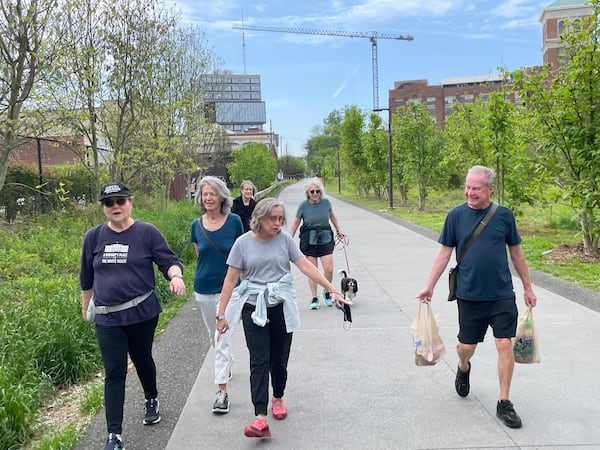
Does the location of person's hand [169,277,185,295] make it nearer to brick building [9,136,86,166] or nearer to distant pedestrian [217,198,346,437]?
distant pedestrian [217,198,346,437]

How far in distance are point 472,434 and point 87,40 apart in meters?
9.36

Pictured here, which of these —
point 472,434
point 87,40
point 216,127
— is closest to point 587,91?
point 472,434

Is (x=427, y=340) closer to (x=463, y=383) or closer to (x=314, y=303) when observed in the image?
(x=463, y=383)

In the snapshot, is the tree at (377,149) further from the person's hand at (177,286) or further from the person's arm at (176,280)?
the person's hand at (177,286)

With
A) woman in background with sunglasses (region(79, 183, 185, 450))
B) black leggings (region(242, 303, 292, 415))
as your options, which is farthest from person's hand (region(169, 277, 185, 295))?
black leggings (region(242, 303, 292, 415))

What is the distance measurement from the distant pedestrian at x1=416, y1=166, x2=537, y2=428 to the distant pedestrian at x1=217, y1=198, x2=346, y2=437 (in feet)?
3.03

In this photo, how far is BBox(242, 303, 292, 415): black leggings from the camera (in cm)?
361

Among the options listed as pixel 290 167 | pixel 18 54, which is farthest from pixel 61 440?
pixel 290 167

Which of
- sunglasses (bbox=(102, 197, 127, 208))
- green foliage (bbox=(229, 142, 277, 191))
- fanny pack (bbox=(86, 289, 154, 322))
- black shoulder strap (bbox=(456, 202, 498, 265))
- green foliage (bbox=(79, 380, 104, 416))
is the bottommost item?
green foliage (bbox=(79, 380, 104, 416))

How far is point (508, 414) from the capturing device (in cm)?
369

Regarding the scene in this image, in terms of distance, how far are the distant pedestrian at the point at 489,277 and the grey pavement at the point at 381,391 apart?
A: 39 cm

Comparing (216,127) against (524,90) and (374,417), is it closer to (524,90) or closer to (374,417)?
(524,90)

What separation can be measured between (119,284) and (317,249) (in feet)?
12.5

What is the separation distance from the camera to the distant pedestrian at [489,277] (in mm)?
3748
